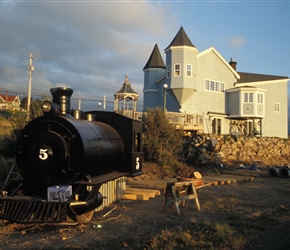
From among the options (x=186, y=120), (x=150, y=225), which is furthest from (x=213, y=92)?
(x=150, y=225)

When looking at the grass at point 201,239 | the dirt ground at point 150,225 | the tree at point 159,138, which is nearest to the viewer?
the grass at point 201,239

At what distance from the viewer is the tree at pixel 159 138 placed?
62.7 ft

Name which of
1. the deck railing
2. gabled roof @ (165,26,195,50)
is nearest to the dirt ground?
the deck railing

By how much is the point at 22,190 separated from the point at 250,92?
1107 inches

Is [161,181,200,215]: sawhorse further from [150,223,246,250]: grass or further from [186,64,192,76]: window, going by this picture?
[186,64,192,76]: window

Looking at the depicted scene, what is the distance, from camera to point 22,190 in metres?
8.13

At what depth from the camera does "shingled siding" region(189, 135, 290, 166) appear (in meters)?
24.2

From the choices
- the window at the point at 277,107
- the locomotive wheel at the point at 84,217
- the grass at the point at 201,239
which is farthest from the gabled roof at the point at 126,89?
the grass at the point at 201,239

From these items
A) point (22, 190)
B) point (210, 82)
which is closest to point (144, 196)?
point (22, 190)

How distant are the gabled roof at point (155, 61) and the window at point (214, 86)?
4.95 m

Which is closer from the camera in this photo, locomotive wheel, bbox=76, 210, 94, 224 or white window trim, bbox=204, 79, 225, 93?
locomotive wheel, bbox=76, 210, 94, 224

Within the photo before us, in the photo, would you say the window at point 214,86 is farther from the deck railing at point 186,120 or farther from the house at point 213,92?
the deck railing at point 186,120

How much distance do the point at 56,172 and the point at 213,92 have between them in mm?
27061

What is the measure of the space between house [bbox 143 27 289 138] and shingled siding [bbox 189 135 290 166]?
2.87 metres
